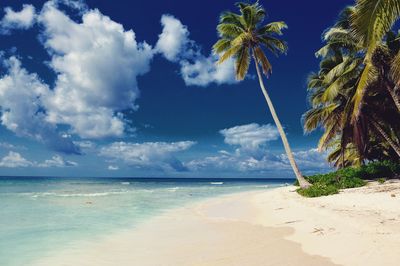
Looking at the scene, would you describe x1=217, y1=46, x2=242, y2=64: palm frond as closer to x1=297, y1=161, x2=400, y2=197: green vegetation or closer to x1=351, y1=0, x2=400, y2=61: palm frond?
x1=297, y1=161, x2=400, y2=197: green vegetation

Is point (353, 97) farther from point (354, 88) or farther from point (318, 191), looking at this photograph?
point (318, 191)

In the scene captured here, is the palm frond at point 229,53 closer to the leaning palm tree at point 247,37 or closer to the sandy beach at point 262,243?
the leaning palm tree at point 247,37

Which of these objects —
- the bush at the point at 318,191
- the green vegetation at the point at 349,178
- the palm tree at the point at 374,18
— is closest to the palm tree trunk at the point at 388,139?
the green vegetation at the point at 349,178

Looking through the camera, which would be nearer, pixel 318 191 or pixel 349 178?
pixel 318 191

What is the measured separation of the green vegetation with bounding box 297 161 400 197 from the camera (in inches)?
663

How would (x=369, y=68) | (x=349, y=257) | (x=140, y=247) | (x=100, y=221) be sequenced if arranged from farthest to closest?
(x=369, y=68) → (x=100, y=221) → (x=140, y=247) → (x=349, y=257)

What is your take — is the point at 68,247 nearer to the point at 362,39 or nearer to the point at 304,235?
the point at 304,235

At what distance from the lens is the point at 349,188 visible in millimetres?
17969

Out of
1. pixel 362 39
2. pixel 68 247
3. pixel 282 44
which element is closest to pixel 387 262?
pixel 362 39

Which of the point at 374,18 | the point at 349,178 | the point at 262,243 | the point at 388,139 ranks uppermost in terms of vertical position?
the point at 374,18

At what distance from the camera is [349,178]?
19.7m

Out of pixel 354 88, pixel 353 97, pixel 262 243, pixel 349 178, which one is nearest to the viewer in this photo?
pixel 262 243

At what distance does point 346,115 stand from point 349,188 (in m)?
4.02

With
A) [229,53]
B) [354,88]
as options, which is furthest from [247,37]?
[354,88]
